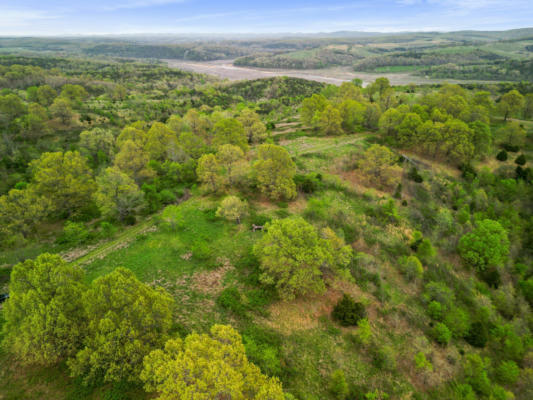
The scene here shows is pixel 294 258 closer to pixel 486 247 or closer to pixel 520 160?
pixel 486 247

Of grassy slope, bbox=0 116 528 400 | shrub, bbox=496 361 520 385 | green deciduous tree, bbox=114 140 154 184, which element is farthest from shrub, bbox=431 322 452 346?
green deciduous tree, bbox=114 140 154 184

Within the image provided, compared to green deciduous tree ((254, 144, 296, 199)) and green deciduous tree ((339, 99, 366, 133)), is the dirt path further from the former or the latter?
green deciduous tree ((339, 99, 366, 133))

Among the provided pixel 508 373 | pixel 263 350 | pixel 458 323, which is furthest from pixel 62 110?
pixel 508 373

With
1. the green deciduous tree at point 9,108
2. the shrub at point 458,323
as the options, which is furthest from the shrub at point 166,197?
the green deciduous tree at point 9,108

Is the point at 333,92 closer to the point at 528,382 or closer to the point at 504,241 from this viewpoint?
the point at 504,241

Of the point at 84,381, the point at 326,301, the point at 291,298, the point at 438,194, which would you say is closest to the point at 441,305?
the point at 326,301
